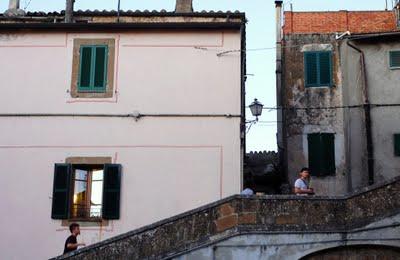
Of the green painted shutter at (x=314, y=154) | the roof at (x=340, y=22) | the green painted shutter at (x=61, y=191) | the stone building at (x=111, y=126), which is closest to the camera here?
the green painted shutter at (x=61, y=191)

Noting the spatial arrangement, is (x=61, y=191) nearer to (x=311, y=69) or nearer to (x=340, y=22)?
(x=311, y=69)

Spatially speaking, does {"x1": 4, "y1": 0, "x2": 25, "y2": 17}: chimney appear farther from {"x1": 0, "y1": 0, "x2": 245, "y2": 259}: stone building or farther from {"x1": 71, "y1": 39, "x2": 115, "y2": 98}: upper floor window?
{"x1": 71, "y1": 39, "x2": 115, "y2": 98}: upper floor window

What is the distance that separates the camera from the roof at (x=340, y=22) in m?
22.7

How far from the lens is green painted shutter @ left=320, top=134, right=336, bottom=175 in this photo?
2077cm

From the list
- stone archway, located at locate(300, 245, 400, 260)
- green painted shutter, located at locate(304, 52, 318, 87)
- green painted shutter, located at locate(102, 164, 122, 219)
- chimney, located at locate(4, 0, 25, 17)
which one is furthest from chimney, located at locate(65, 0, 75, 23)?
stone archway, located at locate(300, 245, 400, 260)

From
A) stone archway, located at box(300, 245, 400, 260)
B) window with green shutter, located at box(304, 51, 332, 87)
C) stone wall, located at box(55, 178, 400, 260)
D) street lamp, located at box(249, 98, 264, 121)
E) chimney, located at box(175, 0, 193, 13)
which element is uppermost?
chimney, located at box(175, 0, 193, 13)

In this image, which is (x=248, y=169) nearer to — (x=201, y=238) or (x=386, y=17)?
(x=386, y=17)

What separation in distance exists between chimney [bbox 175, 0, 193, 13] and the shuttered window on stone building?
6522 millimetres

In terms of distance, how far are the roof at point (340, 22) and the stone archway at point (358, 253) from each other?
40.0 feet

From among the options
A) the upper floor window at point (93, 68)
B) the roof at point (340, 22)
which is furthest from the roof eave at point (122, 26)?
the roof at point (340, 22)

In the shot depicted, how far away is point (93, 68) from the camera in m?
16.9

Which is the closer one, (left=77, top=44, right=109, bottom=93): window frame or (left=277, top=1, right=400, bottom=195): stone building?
(left=77, top=44, right=109, bottom=93): window frame

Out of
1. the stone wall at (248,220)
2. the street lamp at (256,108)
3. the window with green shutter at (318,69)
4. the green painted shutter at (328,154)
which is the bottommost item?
the stone wall at (248,220)

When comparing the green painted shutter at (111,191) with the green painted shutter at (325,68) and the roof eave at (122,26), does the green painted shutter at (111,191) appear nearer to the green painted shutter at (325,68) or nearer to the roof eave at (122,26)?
the roof eave at (122,26)
